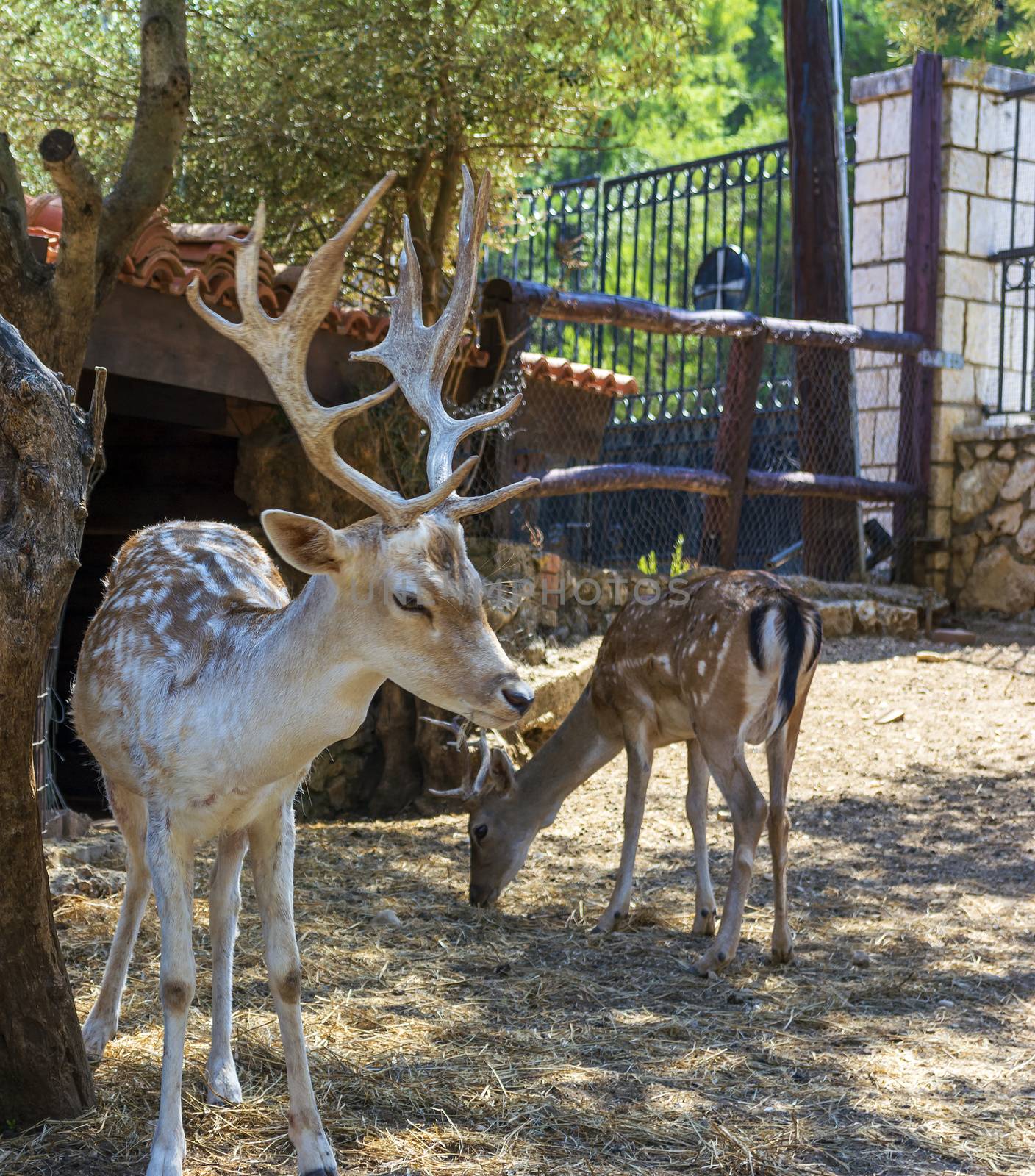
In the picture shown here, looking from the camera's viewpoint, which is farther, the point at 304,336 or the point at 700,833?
the point at 700,833

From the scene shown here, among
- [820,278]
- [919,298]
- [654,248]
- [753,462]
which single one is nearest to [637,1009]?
[820,278]

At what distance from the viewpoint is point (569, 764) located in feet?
19.2

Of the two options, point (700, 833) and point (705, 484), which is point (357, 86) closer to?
point (705, 484)

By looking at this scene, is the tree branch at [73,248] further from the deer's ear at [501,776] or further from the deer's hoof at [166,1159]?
the deer's ear at [501,776]

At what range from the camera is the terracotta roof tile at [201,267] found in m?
5.79

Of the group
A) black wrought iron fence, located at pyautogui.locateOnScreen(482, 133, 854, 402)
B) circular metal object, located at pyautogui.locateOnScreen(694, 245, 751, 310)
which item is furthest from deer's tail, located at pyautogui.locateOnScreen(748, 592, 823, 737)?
circular metal object, located at pyautogui.locateOnScreen(694, 245, 751, 310)

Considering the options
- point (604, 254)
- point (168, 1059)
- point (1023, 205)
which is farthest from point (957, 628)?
point (168, 1059)

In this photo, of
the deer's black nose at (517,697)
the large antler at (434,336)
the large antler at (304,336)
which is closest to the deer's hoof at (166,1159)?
the deer's black nose at (517,697)

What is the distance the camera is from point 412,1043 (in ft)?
12.9

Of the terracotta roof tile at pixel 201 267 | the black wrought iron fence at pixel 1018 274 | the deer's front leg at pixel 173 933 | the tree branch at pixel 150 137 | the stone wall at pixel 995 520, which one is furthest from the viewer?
the black wrought iron fence at pixel 1018 274

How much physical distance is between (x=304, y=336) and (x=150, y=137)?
1.57 metres

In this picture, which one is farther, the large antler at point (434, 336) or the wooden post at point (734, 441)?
the wooden post at point (734, 441)

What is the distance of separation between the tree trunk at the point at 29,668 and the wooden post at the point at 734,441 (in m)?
6.41

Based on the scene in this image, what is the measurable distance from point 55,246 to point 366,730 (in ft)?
9.75
